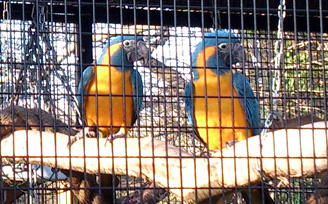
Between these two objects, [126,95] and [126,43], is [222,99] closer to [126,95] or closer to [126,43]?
[126,43]

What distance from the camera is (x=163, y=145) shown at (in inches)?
108

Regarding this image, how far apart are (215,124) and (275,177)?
110 cm

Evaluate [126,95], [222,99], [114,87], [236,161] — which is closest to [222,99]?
[222,99]

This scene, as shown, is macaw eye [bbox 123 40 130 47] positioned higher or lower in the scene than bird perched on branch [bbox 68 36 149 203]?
higher

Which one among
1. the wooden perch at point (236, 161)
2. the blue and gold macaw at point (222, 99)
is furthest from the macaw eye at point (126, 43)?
the wooden perch at point (236, 161)

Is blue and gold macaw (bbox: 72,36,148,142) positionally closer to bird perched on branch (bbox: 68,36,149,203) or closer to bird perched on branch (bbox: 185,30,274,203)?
bird perched on branch (bbox: 68,36,149,203)

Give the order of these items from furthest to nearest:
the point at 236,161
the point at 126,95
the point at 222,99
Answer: the point at 222,99 < the point at 236,161 < the point at 126,95

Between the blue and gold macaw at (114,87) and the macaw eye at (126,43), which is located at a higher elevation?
the macaw eye at (126,43)

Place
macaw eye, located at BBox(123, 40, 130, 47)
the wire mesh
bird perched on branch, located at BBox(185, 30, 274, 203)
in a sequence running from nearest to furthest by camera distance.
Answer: the wire mesh, bird perched on branch, located at BBox(185, 30, 274, 203), macaw eye, located at BBox(123, 40, 130, 47)

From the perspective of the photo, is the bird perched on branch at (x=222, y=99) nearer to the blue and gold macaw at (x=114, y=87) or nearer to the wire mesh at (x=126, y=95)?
the wire mesh at (x=126, y=95)

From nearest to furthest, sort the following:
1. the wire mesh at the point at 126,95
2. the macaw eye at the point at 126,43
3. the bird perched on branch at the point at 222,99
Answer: the wire mesh at the point at 126,95 < the bird perched on branch at the point at 222,99 < the macaw eye at the point at 126,43

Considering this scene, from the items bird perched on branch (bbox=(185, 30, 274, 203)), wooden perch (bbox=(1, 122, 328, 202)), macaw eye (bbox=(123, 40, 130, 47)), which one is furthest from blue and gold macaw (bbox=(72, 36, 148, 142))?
wooden perch (bbox=(1, 122, 328, 202))

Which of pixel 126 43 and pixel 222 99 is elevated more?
pixel 126 43

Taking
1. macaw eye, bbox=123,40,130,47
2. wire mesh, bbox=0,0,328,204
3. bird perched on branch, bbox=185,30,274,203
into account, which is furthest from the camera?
macaw eye, bbox=123,40,130,47
